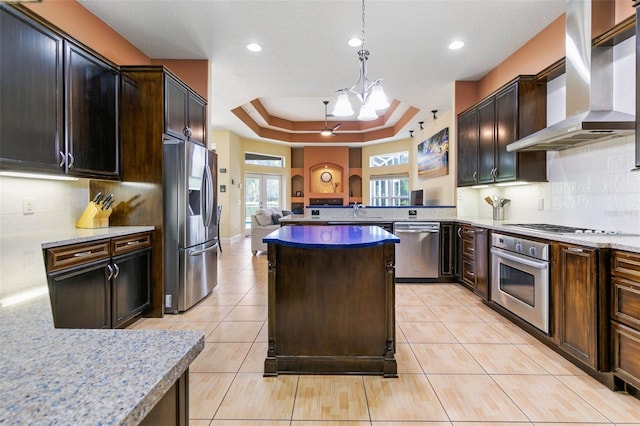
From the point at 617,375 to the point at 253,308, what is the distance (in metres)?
2.98

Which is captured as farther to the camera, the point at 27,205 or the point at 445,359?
the point at 27,205

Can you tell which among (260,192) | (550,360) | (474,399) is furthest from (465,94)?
(260,192)

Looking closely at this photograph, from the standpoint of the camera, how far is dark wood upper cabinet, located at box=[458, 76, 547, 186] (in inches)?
137

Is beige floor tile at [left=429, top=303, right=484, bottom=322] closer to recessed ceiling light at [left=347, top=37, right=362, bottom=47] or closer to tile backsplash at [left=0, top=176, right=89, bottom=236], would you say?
recessed ceiling light at [left=347, top=37, right=362, bottom=47]

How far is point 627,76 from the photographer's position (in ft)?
8.14

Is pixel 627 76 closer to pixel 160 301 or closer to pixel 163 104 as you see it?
pixel 163 104

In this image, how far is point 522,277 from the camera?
2836 millimetres

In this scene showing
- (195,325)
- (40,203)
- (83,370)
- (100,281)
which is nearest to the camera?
(83,370)

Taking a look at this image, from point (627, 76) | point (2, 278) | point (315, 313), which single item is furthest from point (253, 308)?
point (627, 76)

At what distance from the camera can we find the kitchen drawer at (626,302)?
185cm

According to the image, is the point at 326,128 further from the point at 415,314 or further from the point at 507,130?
the point at 415,314

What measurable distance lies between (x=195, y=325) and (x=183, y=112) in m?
2.25

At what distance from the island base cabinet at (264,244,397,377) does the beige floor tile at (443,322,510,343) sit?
0.97 metres

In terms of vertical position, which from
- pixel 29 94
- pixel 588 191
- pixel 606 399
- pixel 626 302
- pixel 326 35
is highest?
pixel 326 35
